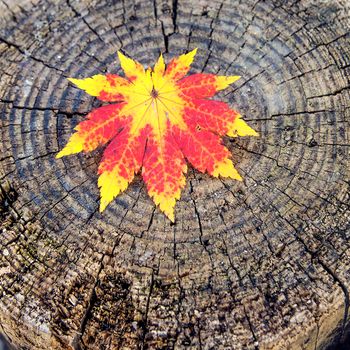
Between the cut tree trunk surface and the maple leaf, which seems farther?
the maple leaf

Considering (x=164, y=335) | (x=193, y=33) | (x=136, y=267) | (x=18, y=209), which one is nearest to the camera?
(x=164, y=335)

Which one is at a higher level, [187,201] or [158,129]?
[158,129]

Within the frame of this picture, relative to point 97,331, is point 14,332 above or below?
above

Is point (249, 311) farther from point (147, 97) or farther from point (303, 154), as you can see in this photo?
point (147, 97)

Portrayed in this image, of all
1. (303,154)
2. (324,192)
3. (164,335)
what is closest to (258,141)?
(303,154)
